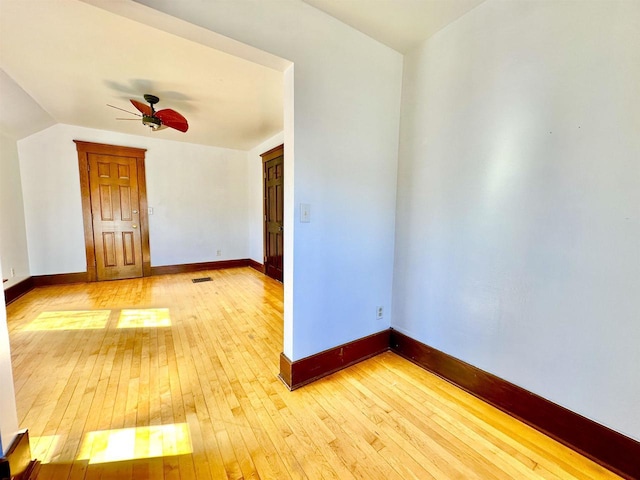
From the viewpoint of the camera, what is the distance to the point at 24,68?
2303 millimetres

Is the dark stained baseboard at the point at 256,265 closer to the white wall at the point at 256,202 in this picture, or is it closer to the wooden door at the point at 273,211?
the white wall at the point at 256,202

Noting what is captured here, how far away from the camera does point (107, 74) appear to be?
243 centimetres

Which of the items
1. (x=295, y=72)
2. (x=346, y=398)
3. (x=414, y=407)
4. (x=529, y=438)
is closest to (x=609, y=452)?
(x=529, y=438)

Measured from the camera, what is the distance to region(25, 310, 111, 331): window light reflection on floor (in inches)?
103

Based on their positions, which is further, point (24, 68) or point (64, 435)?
point (24, 68)

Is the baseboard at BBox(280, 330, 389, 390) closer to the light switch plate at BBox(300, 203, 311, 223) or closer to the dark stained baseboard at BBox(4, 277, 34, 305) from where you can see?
the light switch plate at BBox(300, 203, 311, 223)

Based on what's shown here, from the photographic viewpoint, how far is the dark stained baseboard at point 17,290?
3283 millimetres

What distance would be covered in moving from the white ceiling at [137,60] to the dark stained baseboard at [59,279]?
2.06 m

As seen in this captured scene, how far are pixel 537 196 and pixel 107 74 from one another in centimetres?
359

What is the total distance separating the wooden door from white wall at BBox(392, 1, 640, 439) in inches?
105

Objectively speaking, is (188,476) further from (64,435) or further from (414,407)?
(414,407)

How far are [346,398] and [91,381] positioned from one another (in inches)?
69.7

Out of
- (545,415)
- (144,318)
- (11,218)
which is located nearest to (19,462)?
(144,318)

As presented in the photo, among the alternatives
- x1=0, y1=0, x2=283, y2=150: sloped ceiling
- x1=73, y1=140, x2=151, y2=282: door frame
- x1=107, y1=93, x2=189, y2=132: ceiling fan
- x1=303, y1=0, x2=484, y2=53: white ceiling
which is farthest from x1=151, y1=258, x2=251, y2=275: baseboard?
x1=303, y1=0, x2=484, y2=53: white ceiling
